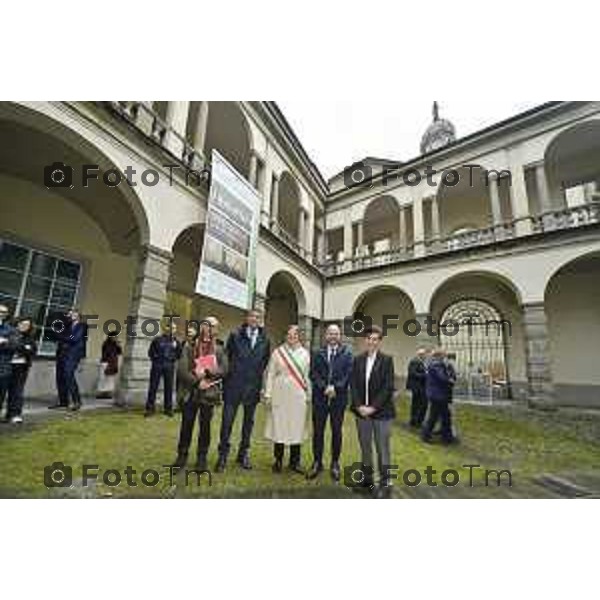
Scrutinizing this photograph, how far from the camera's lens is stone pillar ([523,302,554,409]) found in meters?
10.9

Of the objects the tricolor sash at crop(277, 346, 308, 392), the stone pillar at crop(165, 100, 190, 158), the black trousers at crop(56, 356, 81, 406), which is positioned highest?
the stone pillar at crop(165, 100, 190, 158)

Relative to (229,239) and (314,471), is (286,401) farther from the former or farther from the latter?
(229,239)

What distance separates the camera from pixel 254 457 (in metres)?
4.88

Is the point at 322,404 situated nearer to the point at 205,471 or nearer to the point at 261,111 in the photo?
the point at 205,471

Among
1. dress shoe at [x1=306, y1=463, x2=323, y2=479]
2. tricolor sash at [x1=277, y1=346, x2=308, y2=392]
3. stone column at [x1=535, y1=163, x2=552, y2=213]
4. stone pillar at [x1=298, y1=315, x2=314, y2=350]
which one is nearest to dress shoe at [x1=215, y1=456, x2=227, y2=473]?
dress shoe at [x1=306, y1=463, x2=323, y2=479]

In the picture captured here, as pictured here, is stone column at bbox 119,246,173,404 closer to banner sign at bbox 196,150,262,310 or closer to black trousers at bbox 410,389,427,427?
banner sign at bbox 196,150,262,310

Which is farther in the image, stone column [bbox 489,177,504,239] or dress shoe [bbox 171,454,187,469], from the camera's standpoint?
stone column [bbox 489,177,504,239]

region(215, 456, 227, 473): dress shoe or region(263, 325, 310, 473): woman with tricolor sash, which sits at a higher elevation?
region(263, 325, 310, 473): woman with tricolor sash

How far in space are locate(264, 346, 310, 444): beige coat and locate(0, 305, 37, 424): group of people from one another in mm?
3981

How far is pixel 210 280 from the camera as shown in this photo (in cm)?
851

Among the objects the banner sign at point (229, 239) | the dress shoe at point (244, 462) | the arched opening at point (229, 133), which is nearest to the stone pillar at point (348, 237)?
the arched opening at point (229, 133)

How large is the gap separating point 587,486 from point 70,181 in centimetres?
1154

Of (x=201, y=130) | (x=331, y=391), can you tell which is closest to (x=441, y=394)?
(x=331, y=391)

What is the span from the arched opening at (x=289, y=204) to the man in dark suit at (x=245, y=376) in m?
10.5
